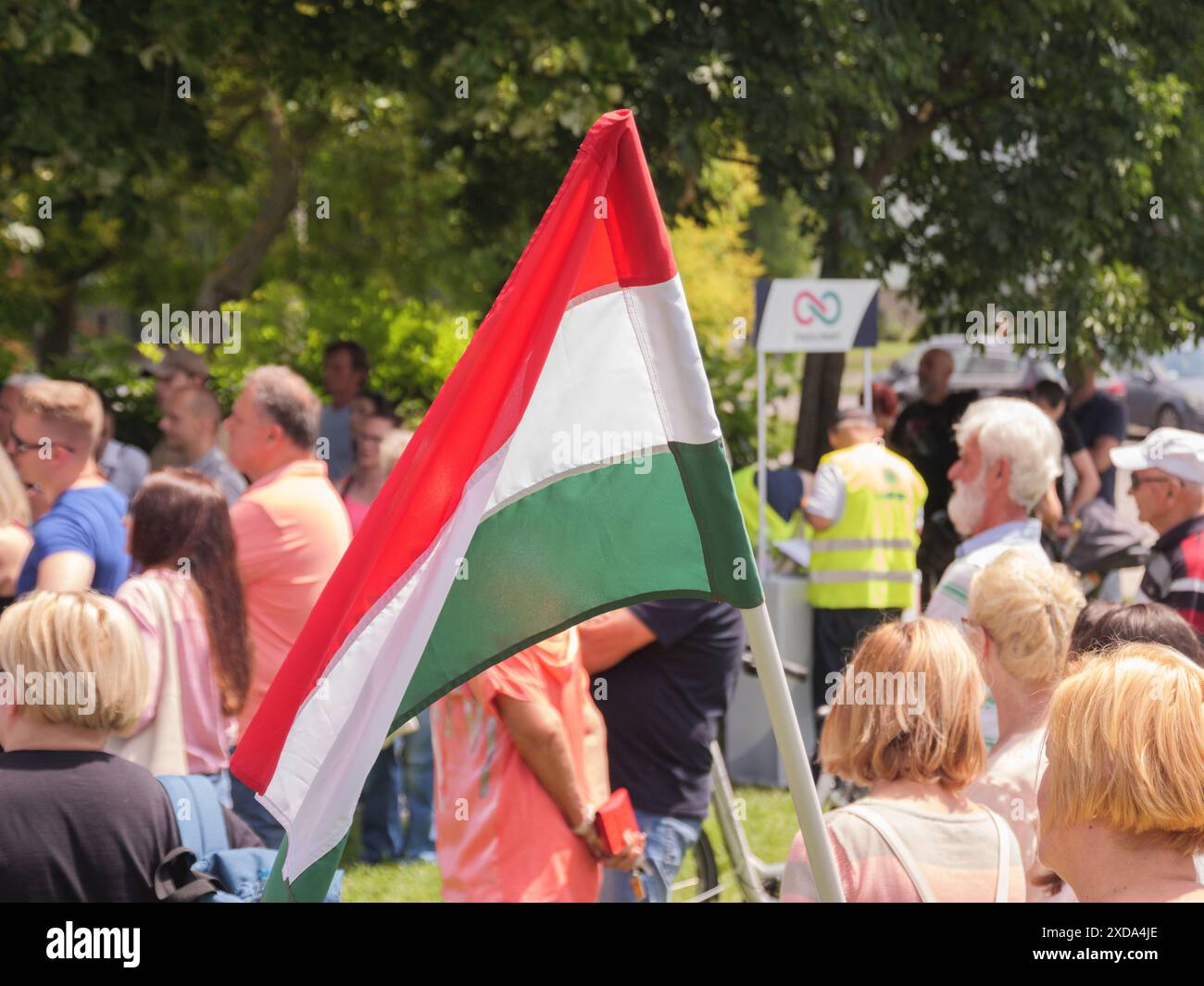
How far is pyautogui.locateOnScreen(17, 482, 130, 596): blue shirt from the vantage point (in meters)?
4.70

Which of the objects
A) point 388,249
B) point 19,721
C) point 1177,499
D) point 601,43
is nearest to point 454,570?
point 19,721

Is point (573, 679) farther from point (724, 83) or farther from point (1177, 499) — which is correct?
point (724, 83)

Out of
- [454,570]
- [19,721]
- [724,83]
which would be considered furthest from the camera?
[724,83]

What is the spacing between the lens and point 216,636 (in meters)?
4.34

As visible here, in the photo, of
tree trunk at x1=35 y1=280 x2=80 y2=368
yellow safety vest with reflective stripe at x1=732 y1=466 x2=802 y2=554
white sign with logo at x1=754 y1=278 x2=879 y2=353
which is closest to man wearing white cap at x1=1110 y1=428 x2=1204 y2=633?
yellow safety vest with reflective stripe at x1=732 y1=466 x2=802 y2=554

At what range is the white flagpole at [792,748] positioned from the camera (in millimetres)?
2139

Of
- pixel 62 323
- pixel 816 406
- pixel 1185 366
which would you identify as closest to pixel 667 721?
pixel 816 406

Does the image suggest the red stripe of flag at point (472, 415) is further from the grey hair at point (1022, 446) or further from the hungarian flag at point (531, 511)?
the grey hair at point (1022, 446)
